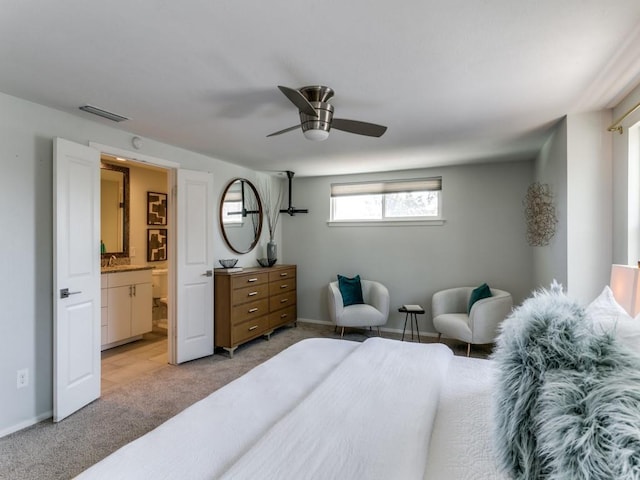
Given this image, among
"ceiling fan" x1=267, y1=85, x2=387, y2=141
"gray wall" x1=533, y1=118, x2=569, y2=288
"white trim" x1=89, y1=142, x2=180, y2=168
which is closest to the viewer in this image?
"ceiling fan" x1=267, y1=85, x2=387, y2=141

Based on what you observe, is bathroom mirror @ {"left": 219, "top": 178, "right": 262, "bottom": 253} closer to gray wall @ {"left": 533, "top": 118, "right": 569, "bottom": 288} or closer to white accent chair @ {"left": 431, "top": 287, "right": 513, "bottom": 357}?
white accent chair @ {"left": 431, "top": 287, "right": 513, "bottom": 357}

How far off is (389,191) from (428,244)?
3.09ft

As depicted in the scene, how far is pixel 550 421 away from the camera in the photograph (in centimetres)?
82

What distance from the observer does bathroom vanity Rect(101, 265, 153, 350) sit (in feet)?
13.5

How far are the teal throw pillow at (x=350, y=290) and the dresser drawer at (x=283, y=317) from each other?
902 millimetres

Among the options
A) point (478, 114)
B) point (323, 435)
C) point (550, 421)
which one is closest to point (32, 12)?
point (323, 435)

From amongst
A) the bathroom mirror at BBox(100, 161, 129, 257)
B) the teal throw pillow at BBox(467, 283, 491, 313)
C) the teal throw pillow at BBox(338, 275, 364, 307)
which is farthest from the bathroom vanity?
the teal throw pillow at BBox(467, 283, 491, 313)

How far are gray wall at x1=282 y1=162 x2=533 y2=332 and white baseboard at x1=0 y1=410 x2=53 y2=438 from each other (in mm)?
3449

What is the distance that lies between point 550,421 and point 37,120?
135 inches

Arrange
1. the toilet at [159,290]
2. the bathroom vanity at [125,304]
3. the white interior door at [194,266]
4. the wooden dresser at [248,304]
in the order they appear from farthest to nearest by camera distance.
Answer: the toilet at [159,290] < the bathroom vanity at [125,304] < the wooden dresser at [248,304] < the white interior door at [194,266]

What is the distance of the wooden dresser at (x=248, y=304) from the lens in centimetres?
397

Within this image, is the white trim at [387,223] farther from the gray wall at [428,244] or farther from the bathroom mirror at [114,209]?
the bathroom mirror at [114,209]

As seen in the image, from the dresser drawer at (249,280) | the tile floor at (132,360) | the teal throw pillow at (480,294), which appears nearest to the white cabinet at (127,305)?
the tile floor at (132,360)

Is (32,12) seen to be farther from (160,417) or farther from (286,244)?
(286,244)
